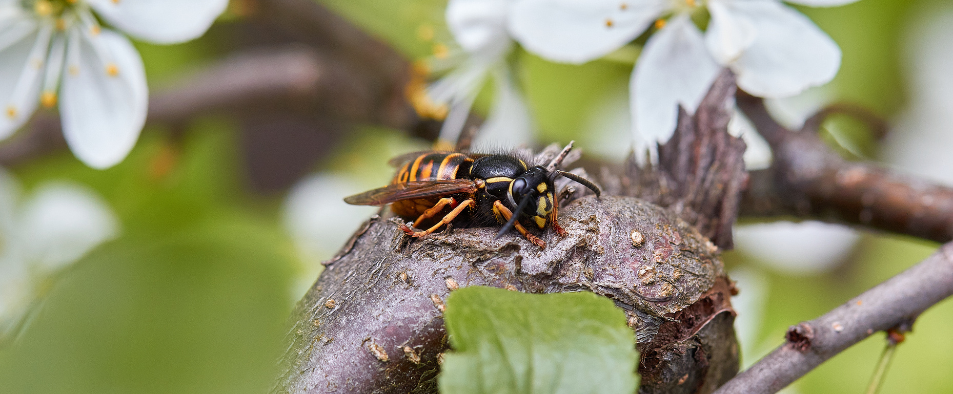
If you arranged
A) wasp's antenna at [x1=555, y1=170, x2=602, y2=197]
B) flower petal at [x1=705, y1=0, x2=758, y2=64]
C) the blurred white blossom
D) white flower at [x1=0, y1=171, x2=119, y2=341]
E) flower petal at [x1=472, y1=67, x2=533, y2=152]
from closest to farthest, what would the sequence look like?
wasp's antenna at [x1=555, y1=170, x2=602, y2=197]
flower petal at [x1=705, y1=0, x2=758, y2=64]
flower petal at [x1=472, y1=67, x2=533, y2=152]
white flower at [x1=0, y1=171, x2=119, y2=341]
the blurred white blossom

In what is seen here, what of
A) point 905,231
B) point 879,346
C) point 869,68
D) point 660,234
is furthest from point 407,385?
point 869,68

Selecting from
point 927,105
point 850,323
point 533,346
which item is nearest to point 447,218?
point 533,346

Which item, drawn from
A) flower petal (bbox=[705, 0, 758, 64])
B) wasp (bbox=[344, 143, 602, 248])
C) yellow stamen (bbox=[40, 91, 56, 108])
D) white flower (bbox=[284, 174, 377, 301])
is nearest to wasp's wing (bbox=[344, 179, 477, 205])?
wasp (bbox=[344, 143, 602, 248])

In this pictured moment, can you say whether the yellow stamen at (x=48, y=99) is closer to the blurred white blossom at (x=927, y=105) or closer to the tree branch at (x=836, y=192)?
the tree branch at (x=836, y=192)

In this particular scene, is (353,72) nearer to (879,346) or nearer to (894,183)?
(894,183)

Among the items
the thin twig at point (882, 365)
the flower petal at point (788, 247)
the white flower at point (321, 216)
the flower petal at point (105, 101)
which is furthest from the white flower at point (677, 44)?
the flower petal at point (788, 247)

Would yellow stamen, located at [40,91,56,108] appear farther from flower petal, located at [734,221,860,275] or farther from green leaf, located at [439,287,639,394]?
flower petal, located at [734,221,860,275]

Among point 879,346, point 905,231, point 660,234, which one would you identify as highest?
point 660,234

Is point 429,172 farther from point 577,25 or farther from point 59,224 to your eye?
point 59,224
